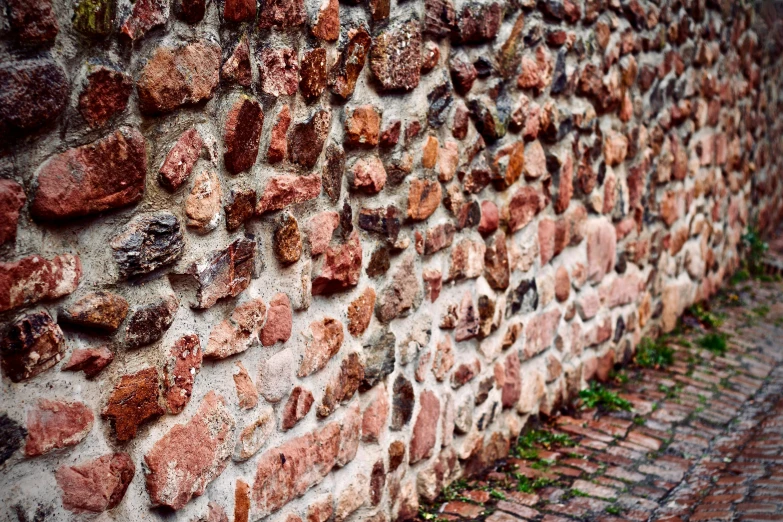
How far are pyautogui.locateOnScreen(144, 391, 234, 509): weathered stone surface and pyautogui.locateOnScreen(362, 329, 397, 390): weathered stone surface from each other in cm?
61

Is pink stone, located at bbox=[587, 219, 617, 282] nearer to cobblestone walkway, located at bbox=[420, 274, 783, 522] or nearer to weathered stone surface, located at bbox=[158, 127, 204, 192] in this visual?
cobblestone walkway, located at bbox=[420, 274, 783, 522]

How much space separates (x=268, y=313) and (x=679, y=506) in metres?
1.88

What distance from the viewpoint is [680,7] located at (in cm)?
452

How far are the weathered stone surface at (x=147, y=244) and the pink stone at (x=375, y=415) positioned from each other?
1.00 metres

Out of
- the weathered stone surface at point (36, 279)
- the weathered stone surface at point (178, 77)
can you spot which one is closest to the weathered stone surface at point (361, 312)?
the weathered stone surface at point (178, 77)

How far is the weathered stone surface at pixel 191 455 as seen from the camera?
1.69 metres

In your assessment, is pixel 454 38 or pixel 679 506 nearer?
pixel 454 38

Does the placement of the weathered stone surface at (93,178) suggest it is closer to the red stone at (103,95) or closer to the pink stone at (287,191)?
the red stone at (103,95)

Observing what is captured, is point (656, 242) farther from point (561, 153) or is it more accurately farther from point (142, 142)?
point (142, 142)

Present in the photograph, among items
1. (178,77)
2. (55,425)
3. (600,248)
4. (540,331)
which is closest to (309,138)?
(178,77)

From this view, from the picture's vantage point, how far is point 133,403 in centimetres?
161

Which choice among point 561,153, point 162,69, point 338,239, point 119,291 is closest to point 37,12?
point 162,69

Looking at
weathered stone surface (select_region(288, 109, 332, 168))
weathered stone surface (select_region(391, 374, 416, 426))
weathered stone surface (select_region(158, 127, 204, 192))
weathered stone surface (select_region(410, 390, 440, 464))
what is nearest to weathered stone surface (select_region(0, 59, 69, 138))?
weathered stone surface (select_region(158, 127, 204, 192))

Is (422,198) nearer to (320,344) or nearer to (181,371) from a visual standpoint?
(320,344)
